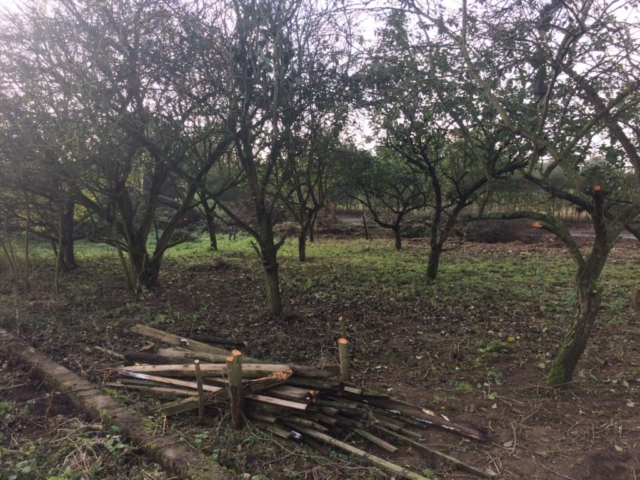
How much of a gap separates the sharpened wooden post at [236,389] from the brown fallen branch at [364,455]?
501mm

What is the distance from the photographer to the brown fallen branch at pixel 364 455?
2.85 metres

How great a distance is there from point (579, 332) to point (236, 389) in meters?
3.27

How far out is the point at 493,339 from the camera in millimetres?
5578

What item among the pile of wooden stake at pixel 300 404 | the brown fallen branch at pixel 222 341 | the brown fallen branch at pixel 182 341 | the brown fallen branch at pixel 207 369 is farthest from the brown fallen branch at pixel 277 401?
the brown fallen branch at pixel 222 341

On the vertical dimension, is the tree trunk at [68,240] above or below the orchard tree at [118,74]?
below

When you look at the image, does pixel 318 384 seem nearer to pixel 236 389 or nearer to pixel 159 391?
pixel 236 389

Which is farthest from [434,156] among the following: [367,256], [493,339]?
[493,339]

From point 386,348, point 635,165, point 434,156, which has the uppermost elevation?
point 434,156

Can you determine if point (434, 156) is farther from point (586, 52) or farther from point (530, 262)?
point (586, 52)

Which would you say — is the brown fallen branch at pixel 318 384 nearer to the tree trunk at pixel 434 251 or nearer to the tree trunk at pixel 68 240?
the tree trunk at pixel 434 251

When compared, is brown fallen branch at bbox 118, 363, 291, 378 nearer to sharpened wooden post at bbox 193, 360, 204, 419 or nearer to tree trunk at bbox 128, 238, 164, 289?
sharpened wooden post at bbox 193, 360, 204, 419

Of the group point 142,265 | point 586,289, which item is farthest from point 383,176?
point 586,289

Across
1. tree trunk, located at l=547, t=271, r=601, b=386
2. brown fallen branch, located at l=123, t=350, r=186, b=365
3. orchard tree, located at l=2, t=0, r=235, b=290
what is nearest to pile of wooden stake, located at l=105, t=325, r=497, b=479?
brown fallen branch, located at l=123, t=350, r=186, b=365

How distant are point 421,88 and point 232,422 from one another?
4.47 metres
